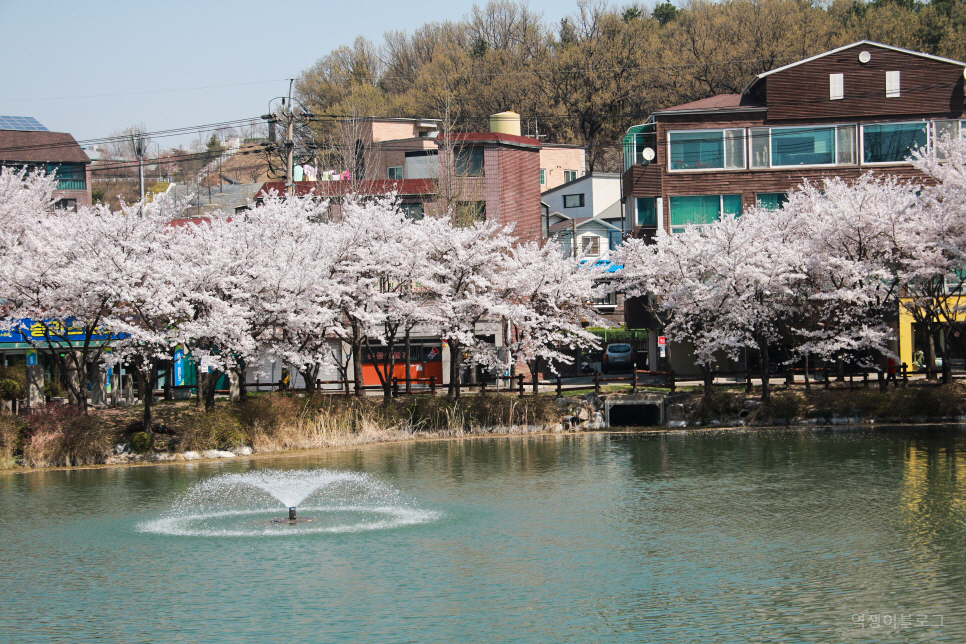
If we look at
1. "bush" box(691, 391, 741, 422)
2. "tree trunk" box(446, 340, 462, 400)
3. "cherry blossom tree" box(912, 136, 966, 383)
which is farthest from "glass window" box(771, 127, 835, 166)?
"tree trunk" box(446, 340, 462, 400)

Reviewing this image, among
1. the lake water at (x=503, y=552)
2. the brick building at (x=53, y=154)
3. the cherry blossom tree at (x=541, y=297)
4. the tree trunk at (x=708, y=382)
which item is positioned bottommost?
the lake water at (x=503, y=552)

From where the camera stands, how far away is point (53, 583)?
20.8 metres

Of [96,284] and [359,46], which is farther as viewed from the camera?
[359,46]

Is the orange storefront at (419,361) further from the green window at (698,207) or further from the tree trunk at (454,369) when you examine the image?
the green window at (698,207)

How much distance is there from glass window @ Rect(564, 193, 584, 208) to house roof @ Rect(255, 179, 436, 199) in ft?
97.6

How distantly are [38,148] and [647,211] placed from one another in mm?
51578

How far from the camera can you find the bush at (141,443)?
37.8m

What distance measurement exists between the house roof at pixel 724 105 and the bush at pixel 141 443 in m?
34.4

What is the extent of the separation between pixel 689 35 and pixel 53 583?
90734mm

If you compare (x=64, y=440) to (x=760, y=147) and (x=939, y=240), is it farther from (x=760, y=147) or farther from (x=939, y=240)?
(x=760, y=147)

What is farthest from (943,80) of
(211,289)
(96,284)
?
(96,284)

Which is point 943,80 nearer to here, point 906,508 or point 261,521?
point 906,508

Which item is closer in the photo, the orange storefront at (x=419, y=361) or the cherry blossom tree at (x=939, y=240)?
the cherry blossom tree at (x=939, y=240)

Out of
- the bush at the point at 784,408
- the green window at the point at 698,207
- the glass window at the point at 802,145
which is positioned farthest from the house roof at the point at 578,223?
the bush at the point at 784,408
